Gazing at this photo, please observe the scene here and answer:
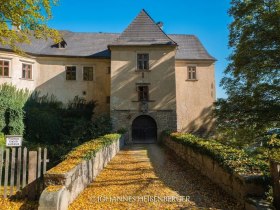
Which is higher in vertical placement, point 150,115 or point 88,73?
point 88,73

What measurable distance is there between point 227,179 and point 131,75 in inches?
699

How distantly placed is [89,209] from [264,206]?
3.71m

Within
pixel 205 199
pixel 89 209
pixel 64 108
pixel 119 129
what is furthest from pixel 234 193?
pixel 64 108

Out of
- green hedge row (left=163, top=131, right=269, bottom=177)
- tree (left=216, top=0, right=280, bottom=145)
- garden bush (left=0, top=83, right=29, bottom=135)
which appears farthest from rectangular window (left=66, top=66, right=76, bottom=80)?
green hedge row (left=163, top=131, right=269, bottom=177)

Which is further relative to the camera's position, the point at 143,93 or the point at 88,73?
the point at 88,73

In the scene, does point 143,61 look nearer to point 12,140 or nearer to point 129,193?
point 12,140

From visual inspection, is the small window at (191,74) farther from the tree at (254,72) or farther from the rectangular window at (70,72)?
the rectangular window at (70,72)

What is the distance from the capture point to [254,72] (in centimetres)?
1562

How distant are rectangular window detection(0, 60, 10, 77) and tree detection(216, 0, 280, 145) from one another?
18809 millimetres

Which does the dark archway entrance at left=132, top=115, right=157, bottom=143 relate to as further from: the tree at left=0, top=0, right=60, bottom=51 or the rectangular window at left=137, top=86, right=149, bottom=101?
the tree at left=0, top=0, right=60, bottom=51

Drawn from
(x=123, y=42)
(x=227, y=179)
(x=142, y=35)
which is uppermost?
(x=142, y=35)

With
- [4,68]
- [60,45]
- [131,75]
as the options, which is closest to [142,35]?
[131,75]

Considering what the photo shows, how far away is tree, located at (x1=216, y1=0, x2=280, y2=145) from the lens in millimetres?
14766

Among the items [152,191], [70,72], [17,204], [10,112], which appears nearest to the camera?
[17,204]
